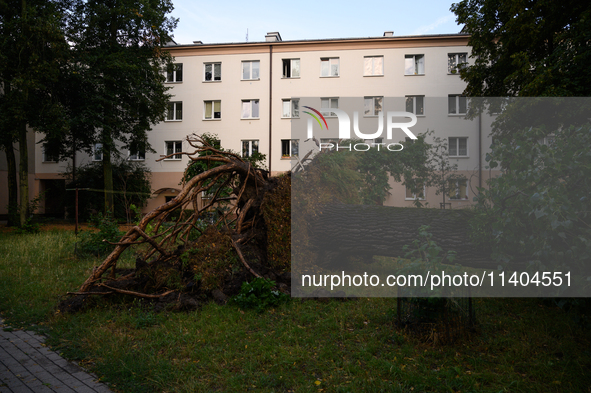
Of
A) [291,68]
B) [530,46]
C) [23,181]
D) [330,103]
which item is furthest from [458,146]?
[23,181]

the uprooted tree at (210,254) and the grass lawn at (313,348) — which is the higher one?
the uprooted tree at (210,254)

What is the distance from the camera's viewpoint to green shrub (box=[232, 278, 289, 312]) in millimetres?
5090

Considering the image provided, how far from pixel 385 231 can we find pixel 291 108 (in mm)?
19804

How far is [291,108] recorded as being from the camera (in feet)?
82.4

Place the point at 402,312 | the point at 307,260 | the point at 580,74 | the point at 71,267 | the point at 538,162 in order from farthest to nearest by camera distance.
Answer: the point at 580,74 < the point at 71,267 < the point at 307,260 < the point at 402,312 < the point at 538,162

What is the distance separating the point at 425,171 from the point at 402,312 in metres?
10.4

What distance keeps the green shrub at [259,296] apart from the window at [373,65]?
72.5ft

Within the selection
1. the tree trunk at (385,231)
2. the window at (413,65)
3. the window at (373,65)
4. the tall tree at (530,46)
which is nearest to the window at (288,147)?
the window at (373,65)

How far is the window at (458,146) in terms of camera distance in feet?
77.5

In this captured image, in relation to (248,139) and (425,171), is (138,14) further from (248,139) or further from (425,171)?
(425,171)

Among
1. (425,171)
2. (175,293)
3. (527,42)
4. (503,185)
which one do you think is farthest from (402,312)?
(527,42)

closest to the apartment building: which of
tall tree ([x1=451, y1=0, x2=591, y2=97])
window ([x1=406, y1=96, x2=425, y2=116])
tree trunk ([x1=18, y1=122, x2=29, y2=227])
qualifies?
window ([x1=406, y1=96, x2=425, y2=116])

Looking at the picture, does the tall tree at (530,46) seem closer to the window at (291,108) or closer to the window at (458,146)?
the window at (458,146)

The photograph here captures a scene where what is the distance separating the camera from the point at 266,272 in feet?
20.1
